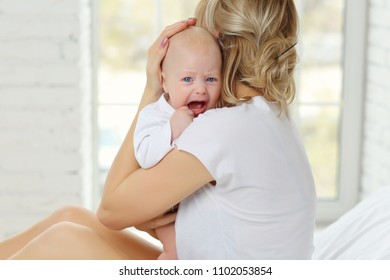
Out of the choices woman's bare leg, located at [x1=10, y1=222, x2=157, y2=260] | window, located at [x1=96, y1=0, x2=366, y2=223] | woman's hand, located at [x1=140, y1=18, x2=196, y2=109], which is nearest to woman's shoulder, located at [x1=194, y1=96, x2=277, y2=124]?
woman's hand, located at [x1=140, y1=18, x2=196, y2=109]

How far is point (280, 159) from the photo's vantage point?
70.1 inches

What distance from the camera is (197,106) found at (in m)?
1.88

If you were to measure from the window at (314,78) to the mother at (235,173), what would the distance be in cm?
183

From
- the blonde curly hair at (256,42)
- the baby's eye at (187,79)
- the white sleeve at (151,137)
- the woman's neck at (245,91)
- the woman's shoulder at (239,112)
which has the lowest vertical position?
the white sleeve at (151,137)

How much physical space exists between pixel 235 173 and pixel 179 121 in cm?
18

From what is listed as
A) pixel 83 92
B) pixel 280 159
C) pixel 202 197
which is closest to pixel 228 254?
pixel 202 197

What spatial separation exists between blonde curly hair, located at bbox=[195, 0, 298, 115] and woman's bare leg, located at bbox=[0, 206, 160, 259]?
508 millimetres

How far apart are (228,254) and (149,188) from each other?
25 centimetres

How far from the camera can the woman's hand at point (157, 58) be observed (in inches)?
74.2

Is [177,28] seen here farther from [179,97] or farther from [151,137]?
[151,137]

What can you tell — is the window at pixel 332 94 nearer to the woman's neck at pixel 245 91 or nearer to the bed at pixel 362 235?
the bed at pixel 362 235

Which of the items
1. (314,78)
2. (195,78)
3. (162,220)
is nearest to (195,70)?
(195,78)

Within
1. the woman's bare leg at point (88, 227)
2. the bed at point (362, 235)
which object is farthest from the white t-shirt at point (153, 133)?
the bed at point (362, 235)

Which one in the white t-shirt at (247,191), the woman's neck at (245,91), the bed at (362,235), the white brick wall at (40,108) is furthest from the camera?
the white brick wall at (40,108)
